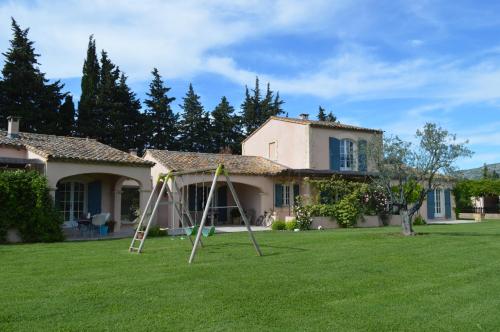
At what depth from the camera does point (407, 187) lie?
61.8 feet

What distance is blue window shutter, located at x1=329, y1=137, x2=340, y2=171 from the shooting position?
26.4 m

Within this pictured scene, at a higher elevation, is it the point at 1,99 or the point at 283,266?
the point at 1,99

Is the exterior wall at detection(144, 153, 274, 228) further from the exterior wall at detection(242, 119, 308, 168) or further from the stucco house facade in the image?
the exterior wall at detection(242, 119, 308, 168)

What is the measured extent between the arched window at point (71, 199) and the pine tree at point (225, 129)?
2573cm

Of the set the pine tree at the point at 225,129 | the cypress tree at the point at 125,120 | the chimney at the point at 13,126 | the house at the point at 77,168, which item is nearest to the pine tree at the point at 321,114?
the pine tree at the point at 225,129

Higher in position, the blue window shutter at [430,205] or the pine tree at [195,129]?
the pine tree at [195,129]

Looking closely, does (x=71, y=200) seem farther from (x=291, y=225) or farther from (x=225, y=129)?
(x=225, y=129)

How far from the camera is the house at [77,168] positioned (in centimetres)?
1695

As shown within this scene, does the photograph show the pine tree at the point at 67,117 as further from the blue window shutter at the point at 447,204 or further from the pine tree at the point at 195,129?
the blue window shutter at the point at 447,204

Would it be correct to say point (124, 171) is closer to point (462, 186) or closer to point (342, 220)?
point (342, 220)

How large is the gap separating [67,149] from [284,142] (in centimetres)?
1302

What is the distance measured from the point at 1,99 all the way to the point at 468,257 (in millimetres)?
31991

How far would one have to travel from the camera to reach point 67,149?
1833 centimetres

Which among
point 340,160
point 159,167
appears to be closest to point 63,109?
point 159,167
